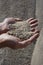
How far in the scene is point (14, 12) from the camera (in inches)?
65.6

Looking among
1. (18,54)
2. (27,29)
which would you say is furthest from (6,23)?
(18,54)

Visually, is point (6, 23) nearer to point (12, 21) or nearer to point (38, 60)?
point (12, 21)

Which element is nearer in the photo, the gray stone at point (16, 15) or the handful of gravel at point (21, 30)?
the handful of gravel at point (21, 30)

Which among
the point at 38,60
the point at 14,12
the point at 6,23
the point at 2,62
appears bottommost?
the point at 38,60

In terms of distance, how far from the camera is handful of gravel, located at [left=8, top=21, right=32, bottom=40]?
118 centimetres

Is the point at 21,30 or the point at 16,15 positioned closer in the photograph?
the point at 21,30

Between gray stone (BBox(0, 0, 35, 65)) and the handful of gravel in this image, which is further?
gray stone (BBox(0, 0, 35, 65))

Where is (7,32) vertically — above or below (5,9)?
below

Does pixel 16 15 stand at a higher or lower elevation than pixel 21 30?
higher

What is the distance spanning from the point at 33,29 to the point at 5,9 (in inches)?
20.6

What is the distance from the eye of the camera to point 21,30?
4.10 feet

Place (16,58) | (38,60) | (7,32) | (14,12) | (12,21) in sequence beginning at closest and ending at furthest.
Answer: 1. (38,60)
2. (7,32)
3. (12,21)
4. (16,58)
5. (14,12)

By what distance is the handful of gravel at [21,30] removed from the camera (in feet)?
3.88

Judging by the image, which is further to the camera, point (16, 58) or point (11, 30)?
point (16, 58)
